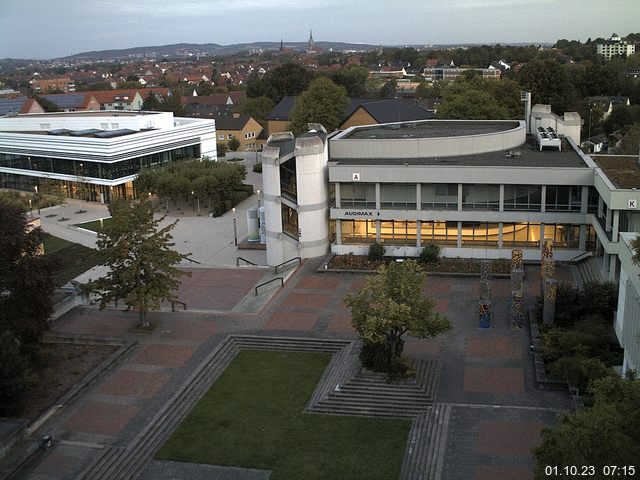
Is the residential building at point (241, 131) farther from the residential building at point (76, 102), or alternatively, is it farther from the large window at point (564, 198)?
the large window at point (564, 198)

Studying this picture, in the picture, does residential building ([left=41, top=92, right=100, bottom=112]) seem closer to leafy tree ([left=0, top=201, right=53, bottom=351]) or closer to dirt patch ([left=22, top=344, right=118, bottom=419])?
dirt patch ([left=22, top=344, right=118, bottom=419])

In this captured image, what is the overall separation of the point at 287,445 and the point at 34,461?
745 centimetres

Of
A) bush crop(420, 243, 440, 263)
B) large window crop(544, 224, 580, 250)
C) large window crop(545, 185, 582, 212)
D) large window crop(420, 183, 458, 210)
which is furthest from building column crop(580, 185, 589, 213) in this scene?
bush crop(420, 243, 440, 263)

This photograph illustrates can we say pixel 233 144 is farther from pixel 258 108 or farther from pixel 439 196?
pixel 439 196

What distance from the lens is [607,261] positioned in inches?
1258

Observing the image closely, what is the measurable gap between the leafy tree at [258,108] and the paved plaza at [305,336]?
6644cm

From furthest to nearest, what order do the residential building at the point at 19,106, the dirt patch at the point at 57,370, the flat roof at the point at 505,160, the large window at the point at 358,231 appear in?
the residential building at the point at 19,106, the large window at the point at 358,231, the flat roof at the point at 505,160, the dirt patch at the point at 57,370

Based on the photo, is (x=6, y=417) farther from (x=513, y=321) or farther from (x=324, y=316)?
(x=513, y=321)

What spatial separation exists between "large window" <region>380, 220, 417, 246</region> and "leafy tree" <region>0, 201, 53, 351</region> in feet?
62.0

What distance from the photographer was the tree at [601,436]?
39.7 feet

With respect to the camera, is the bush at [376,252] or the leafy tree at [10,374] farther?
the bush at [376,252]

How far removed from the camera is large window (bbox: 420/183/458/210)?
1473 inches

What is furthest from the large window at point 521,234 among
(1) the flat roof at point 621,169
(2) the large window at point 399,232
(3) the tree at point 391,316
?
(3) the tree at point 391,316

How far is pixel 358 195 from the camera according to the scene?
38.8 metres
